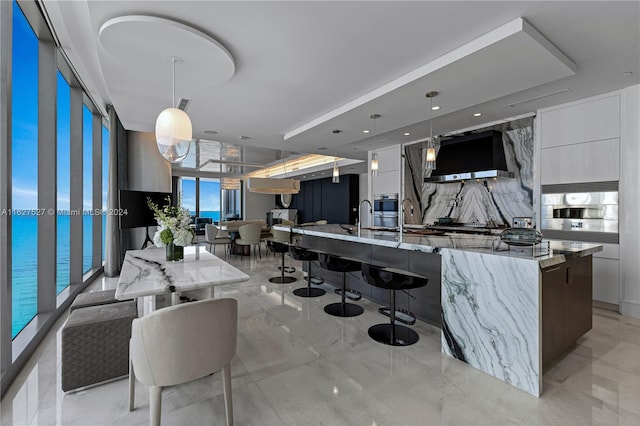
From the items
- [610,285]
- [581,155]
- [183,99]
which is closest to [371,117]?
[183,99]

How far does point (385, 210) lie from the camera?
6.55 metres

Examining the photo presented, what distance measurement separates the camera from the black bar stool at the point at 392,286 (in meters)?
2.55

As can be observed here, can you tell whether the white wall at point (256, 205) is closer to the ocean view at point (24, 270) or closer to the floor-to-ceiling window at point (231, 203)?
the floor-to-ceiling window at point (231, 203)

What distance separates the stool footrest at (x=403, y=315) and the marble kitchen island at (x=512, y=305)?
2.23 feet

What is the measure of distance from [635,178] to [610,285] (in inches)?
51.1

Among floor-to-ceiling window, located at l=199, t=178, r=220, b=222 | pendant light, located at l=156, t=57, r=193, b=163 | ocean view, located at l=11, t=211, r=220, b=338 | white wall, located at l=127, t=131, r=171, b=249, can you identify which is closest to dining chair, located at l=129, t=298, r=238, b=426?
pendant light, located at l=156, t=57, r=193, b=163

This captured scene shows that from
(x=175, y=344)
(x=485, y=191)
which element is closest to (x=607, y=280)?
(x=485, y=191)

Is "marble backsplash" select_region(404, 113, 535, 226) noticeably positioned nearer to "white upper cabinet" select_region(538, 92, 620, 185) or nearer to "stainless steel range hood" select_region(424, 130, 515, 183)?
"stainless steel range hood" select_region(424, 130, 515, 183)

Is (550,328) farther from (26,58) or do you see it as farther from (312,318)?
(26,58)

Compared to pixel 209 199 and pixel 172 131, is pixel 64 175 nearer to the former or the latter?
pixel 172 131

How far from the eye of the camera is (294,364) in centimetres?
236

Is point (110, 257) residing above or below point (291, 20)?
below

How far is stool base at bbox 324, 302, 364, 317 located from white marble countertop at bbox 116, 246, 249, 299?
5.28ft

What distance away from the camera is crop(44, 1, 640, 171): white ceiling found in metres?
2.01
